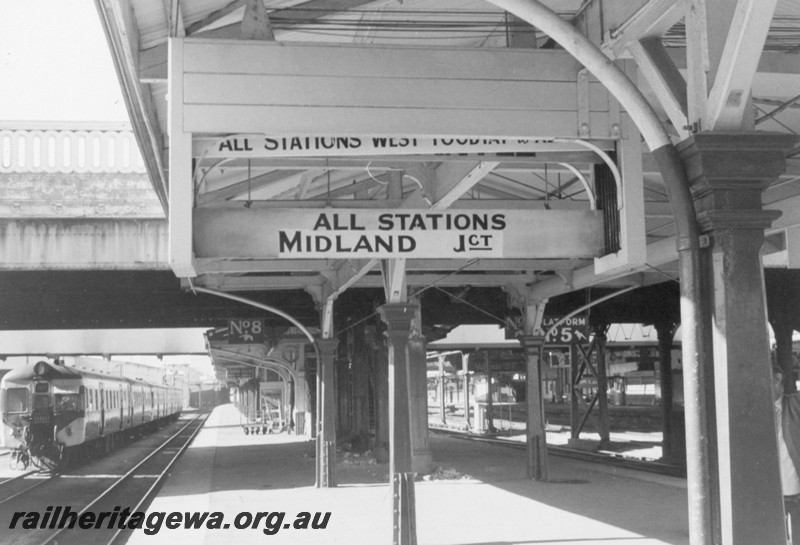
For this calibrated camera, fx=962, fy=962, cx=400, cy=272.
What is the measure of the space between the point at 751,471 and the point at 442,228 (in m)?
3.26

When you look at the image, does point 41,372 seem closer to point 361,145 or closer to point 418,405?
point 418,405

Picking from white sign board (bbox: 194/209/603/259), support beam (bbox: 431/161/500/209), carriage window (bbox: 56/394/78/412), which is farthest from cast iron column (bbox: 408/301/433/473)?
carriage window (bbox: 56/394/78/412)

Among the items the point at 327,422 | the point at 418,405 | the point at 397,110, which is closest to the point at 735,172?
the point at 397,110

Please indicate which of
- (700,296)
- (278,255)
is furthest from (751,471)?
(278,255)

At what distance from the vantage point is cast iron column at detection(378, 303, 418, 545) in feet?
34.0

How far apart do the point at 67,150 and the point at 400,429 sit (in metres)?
8.46

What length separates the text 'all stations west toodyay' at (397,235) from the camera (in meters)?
6.82

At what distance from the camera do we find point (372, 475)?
19344 mm

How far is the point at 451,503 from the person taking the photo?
14594 millimetres

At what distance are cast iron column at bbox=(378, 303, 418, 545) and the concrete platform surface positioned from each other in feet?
2.52

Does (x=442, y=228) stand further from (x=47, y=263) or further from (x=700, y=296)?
(x=47, y=263)

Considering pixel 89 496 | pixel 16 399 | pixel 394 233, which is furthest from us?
pixel 16 399

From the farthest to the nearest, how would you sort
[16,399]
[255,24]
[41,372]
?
[41,372]
[16,399]
[255,24]

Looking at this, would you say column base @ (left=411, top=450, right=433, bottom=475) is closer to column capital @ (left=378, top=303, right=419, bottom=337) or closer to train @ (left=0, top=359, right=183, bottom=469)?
column capital @ (left=378, top=303, right=419, bottom=337)
